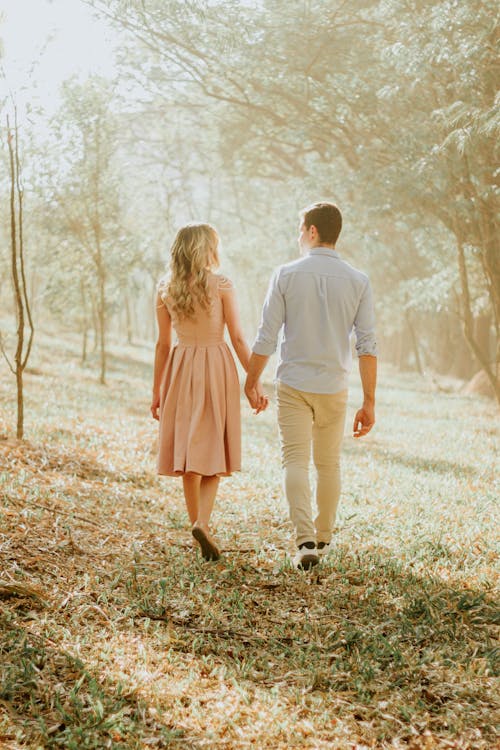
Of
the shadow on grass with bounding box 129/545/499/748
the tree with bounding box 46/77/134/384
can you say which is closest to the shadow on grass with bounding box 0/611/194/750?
the shadow on grass with bounding box 129/545/499/748

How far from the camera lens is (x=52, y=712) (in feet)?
10.3

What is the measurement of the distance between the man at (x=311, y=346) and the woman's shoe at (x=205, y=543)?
0.57 m

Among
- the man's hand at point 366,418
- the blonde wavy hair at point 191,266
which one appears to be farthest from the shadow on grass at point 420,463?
the blonde wavy hair at point 191,266

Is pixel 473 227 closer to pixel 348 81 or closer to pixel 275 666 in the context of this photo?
pixel 348 81

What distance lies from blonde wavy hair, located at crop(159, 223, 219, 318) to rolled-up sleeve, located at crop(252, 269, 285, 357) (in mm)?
447

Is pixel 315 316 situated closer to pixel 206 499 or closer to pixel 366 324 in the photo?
pixel 366 324

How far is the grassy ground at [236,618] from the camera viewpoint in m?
3.19

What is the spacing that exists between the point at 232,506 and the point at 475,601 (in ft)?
9.88

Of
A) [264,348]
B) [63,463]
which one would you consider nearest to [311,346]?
[264,348]

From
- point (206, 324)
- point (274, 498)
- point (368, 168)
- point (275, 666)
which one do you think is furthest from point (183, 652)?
point (368, 168)

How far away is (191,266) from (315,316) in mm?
876

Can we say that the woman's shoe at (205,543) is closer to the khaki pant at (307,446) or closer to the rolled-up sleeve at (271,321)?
the khaki pant at (307,446)

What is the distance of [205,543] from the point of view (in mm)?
5043

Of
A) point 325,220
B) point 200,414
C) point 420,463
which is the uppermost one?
point 325,220
